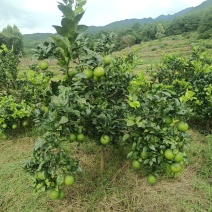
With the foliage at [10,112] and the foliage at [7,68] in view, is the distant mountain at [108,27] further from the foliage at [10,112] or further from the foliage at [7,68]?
the foliage at [10,112]

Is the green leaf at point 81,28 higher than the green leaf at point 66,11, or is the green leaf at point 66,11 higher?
the green leaf at point 66,11

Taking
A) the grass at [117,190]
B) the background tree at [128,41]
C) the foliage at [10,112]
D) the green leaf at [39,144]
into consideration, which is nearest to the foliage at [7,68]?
the foliage at [10,112]

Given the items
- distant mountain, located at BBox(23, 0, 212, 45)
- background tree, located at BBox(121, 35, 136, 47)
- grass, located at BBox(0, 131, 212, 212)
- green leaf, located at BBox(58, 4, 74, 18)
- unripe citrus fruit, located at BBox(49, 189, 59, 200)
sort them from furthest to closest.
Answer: distant mountain, located at BBox(23, 0, 212, 45), background tree, located at BBox(121, 35, 136, 47), grass, located at BBox(0, 131, 212, 212), unripe citrus fruit, located at BBox(49, 189, 59, 200), green leaf, located at BBox(58, 4, 74, 18)

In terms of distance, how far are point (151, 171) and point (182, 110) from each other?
804mm

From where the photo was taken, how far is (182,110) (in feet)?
6.58

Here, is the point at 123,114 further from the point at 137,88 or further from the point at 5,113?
the point at 5,113

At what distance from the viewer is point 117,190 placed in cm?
294

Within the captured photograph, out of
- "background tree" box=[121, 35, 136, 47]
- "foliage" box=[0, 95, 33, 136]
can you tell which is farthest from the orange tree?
"background tree" box=[121, 35, 136, 47]

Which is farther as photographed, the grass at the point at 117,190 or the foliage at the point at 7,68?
the foliage at the point at 7,68

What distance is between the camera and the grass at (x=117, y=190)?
2773 mm

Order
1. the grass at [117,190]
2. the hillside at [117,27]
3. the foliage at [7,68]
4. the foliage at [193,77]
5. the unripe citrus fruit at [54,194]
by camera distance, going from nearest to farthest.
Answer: the unripe citrus fruit at [54,194] → the grass at [117,190] → the foliage at [193,77] → the foliage at [7,68] → the hillside at [117,27]

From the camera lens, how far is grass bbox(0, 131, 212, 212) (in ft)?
9.10

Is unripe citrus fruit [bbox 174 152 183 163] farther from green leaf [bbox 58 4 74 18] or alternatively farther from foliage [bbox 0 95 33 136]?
foliage [bbox 0 95 33 136]

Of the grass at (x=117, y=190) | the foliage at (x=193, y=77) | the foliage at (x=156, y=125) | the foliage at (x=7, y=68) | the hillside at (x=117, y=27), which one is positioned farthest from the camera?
the hillside at (x=117, y=27)
